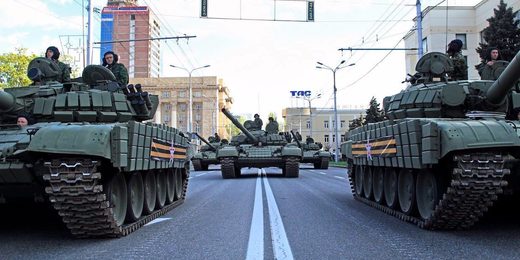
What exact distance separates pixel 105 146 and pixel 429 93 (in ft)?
17.8

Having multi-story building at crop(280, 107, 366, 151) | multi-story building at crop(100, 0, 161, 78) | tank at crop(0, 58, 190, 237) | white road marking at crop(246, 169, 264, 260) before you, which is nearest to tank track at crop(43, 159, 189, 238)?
tank at crop(0, 58, 190, 237)

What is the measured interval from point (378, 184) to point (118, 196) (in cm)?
549

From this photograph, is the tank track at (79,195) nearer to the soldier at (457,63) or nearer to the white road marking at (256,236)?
the white road marking at (256,236)

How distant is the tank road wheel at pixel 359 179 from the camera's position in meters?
12.5

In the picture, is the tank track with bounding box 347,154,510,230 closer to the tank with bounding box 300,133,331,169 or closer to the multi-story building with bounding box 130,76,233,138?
the tank with bounding box 300,133,331,169

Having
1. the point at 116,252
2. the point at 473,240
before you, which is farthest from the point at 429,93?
the point at 116,252

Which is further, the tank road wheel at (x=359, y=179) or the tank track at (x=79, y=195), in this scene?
the tank road wheel at (x=359, y=179)

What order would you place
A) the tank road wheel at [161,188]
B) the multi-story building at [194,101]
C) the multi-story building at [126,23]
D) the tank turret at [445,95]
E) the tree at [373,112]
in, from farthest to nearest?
the multi-story building at [194,101] → the tree at [373,112] → the multi-story building at [126,23] → the tank road wheel at [161,188] → the tank turret at [445,95]

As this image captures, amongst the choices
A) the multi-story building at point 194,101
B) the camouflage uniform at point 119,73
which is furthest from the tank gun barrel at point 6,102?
the multi-story building at point 194,101

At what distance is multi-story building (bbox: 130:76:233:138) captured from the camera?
69.5 m

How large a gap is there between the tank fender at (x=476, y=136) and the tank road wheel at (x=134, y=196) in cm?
459

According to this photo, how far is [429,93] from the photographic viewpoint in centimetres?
911

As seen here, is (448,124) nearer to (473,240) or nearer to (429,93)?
(473,240)

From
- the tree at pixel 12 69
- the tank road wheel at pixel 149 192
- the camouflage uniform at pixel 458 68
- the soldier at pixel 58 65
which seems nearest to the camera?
the tank road wheel at pixel 149 192
